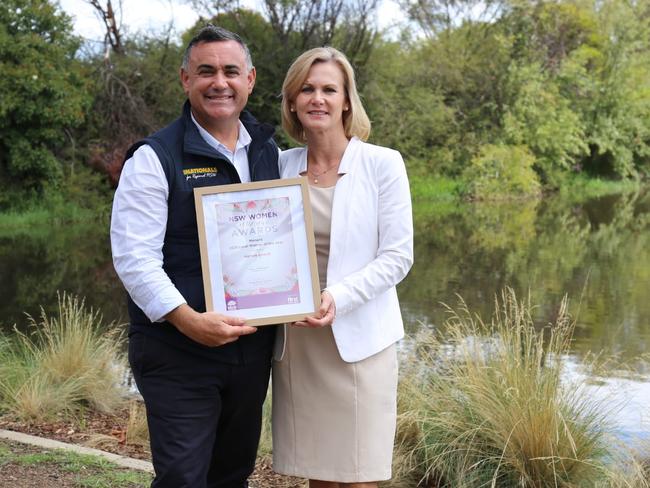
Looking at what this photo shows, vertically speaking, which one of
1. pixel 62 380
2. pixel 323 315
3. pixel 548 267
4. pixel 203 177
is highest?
pixel 203 177

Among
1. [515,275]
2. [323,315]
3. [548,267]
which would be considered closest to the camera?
[323,315]

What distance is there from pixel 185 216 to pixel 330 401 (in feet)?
2.70

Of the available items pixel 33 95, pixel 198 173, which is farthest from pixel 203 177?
pixel 33 95

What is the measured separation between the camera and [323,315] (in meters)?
2.89

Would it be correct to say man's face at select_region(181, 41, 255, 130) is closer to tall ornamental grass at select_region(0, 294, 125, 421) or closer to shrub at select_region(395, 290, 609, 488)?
shrub at select_region(395, 290, 609, 488)

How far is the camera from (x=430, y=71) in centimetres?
3266

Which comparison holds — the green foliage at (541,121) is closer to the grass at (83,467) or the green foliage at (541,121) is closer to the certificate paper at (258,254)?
the grass at (83,467)

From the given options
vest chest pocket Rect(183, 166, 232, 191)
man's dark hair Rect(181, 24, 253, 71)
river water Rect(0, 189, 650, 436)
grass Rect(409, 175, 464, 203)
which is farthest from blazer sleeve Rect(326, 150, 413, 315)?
grass Rect(409, 175, 464, 203)

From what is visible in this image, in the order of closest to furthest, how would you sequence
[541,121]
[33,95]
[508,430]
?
1. [508,430]
2. [33,95]
3. [541,121]

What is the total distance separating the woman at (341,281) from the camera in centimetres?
308

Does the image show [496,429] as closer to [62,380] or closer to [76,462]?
[76,462]

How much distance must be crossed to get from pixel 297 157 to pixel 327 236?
34cm

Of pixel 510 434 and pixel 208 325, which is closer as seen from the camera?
pixel 208 325

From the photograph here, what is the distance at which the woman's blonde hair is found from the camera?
10.3 ft
